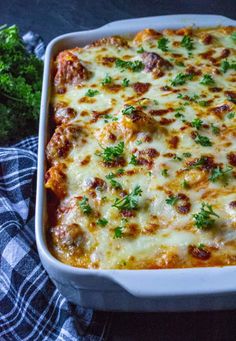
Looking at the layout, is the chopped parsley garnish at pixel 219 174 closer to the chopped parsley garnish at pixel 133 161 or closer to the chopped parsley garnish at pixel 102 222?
the chopped parsley garnish at pixel 133 161

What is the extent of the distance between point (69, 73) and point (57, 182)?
39.1 inches

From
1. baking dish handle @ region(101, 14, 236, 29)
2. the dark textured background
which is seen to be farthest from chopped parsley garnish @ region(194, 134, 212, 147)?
the dark textured background

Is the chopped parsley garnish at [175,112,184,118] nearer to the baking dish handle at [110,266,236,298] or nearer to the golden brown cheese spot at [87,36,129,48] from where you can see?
the golden brown cheese spot at [87,36,129,48]

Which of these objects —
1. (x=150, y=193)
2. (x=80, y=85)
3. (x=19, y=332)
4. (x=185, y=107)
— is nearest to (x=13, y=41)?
(x=80, y=85)

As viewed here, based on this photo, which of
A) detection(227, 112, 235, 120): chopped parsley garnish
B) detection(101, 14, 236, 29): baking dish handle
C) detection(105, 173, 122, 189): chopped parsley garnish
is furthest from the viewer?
detection(101, 14, 236, 29): baking dish handle

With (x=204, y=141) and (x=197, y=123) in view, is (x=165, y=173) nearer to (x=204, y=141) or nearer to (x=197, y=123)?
(x=204, y=141)

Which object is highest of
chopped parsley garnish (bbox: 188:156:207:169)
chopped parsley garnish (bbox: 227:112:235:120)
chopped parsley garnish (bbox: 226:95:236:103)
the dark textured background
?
chopped parsley garnish (bbox: 226:95:236:103)

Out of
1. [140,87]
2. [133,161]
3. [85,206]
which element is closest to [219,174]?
[133,161]

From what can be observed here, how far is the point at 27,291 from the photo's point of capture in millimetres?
3270

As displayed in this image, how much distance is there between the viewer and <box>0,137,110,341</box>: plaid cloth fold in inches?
123

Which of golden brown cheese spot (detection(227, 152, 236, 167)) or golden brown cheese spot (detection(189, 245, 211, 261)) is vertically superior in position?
golden brown cheese spot (detection(227, 152, 236, 167))

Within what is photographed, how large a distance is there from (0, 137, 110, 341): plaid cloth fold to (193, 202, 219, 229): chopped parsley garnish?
677 millimetres

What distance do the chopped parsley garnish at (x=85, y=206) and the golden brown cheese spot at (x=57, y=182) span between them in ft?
0.52

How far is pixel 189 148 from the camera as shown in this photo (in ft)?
11.0
